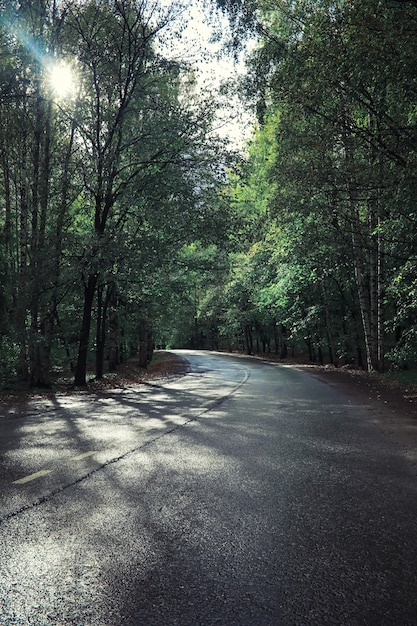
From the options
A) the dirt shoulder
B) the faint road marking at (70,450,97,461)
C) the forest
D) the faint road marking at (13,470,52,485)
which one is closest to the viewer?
the faint road marking at (13,470,52,485)

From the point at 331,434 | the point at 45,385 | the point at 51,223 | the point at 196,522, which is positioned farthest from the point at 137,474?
the point at 51,223

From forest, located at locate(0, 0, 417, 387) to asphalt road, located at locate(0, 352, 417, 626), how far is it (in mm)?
7193

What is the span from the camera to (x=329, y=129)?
491 inches

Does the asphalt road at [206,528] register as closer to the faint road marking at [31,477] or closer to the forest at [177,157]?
the faint road marking at [31,477]

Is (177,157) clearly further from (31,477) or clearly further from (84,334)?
(31,477)

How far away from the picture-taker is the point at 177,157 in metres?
16.8

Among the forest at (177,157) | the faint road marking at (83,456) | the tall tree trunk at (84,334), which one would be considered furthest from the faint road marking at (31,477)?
the tall tree trunk at (84,334)

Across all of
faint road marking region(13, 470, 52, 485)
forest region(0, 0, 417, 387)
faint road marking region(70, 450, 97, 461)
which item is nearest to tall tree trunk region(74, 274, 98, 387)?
forest region(0, 0, 417, 387)

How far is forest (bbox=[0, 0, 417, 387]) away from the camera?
11.1 metres

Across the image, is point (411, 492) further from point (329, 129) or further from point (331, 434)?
point (329, 129)

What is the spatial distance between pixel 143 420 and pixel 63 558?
5868 millimetres

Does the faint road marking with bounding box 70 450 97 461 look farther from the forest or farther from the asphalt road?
the forest

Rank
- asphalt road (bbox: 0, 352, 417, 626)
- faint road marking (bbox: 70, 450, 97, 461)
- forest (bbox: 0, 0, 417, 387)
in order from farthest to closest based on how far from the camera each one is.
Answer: forest (bbox: 0, 0, 417, 387), faint road marking (bbox: 70, 450, 97, 461), asphalt road (bbox: 0, 352, 417, 626)

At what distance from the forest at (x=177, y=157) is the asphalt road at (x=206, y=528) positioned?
7.19m
